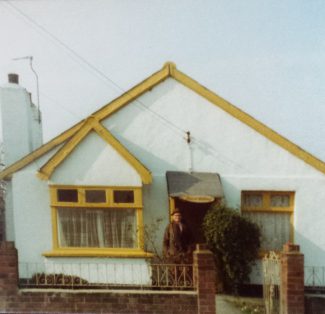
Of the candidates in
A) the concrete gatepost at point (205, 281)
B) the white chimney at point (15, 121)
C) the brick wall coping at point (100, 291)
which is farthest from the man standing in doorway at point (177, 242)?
the white chimney at point (15, 121)

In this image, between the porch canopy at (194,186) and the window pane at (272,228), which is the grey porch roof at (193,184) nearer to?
the porch canopy at (194,186)

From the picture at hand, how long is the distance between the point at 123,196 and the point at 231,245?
7.56 feet

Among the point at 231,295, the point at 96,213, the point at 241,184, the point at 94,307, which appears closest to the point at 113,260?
the point at 96,213

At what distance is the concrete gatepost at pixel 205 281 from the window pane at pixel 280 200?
2.66 metres

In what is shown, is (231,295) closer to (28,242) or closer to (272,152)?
(272,152)

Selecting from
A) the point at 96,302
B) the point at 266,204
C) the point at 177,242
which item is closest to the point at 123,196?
the point at 177,242

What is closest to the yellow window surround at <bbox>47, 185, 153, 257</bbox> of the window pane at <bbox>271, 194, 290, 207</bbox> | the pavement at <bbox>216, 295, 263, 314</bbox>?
the pavement at <bbox>216, 295, 263, 314</bbox>

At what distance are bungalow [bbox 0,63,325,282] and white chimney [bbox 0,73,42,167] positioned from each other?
0.84 m

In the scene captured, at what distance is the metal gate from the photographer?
4926 millimetres

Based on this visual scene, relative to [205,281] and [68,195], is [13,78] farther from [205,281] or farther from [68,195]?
[205,281]

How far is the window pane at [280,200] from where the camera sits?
6582mm

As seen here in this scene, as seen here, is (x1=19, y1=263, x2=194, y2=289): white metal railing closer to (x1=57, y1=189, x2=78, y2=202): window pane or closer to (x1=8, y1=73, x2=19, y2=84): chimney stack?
(x1=57, y1=189, x2=78, y2=202): window pane

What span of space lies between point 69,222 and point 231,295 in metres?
3.50

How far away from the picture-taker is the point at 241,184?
6523mm
